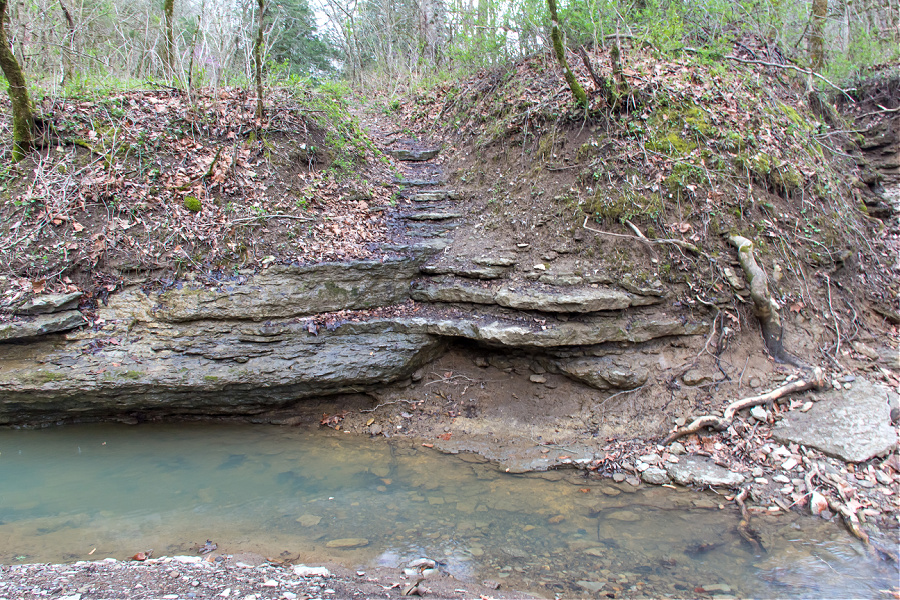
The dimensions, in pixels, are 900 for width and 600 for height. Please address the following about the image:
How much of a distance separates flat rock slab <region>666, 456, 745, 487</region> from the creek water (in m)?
0.15

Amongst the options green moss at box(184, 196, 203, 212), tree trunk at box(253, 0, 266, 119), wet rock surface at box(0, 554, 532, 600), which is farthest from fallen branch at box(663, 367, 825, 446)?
tree trunk at box(253, 0, 266, 119)

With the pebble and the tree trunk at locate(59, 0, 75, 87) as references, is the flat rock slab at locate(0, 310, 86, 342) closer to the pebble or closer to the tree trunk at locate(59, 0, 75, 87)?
the tree trunk at locate(59, 0, 75, 87)

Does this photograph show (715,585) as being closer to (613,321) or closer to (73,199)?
(613,321)

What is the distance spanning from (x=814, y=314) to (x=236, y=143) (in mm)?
7799

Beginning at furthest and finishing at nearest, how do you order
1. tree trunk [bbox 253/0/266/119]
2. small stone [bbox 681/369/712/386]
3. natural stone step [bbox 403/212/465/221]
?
1. natural stone step [bbox 403/212/465/221]
2. tree trunk [bbox 253/0/266/119]
3. small stone [bbox 681/369/712/386]

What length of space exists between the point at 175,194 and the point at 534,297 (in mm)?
4719

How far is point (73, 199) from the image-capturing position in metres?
5.22

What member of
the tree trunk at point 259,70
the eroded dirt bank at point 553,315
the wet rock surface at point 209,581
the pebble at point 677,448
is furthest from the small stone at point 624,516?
the tree trunk at point 259,70

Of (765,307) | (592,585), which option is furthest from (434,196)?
(592,585)

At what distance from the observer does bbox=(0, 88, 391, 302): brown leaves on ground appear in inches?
197

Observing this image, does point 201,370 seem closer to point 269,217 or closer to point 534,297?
point 269,217

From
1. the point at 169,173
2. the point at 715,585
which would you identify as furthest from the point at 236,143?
the point at 715,585

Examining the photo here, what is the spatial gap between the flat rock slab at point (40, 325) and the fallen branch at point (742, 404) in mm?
6415

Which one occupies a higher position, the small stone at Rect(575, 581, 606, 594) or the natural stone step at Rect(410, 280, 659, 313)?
the natural stone step at Rect(410, 280, 659, 313)
